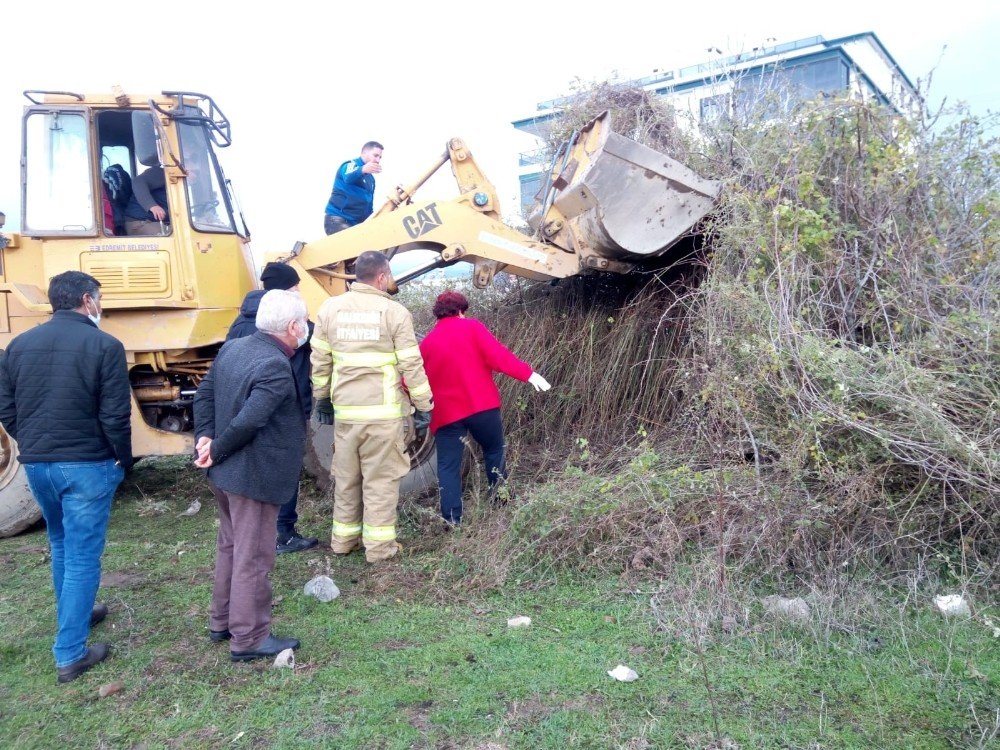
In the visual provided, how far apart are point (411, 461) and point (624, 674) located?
278 centimetres

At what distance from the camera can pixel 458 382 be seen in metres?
4.91

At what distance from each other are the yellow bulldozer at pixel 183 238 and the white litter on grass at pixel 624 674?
2.65 m

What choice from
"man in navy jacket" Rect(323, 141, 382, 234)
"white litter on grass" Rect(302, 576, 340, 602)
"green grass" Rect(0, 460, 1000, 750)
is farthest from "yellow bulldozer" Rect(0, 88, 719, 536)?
"green grass" Rect(0, 460, 1000, 750)

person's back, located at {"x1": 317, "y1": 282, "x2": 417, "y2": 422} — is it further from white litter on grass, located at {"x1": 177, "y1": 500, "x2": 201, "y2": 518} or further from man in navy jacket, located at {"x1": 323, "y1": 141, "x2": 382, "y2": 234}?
white litter on grass, located at {"x1": 177, "y1": 500, "x2": 201, "y2": 518}

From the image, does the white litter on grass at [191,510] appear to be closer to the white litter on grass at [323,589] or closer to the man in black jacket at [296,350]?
the man in black jacket at [296,350]

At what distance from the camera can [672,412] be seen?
5355 mm

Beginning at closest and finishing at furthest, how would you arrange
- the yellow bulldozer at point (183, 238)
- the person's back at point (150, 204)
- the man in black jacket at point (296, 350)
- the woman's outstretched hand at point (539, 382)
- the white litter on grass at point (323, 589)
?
the white litter on grass at point (323, 589) → the man in black jacket at point (296, 350) → the woman's outstretched hand at point (539, 382) → the yellow bulldozer at point (183, 238) → the person's back at point (150, 204)

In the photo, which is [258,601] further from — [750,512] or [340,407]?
[750,512]

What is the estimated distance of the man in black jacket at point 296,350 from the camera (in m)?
4.68

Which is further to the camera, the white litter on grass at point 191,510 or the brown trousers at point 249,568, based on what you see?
the white litter on grass at point 191,510

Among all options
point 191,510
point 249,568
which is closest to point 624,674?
point 249,568

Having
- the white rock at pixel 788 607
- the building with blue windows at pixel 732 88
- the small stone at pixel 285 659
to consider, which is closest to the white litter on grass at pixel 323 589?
the small stone at pixel 285 659

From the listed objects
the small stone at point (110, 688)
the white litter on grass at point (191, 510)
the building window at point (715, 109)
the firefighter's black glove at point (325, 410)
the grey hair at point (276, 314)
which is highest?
the building window at point (715, 109)

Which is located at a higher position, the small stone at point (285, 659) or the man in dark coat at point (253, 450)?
the man in dark coat at point (253, 450)
